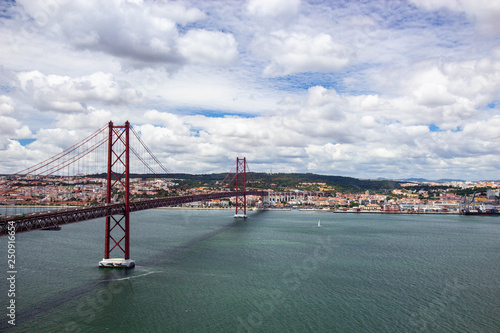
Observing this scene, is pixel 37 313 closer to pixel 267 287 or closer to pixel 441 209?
pixel 267 287

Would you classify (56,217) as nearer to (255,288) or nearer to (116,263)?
(116,263)

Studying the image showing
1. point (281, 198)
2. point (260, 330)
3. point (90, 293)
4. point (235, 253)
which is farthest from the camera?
point (281, 198)

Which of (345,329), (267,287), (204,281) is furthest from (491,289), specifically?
(204,281)

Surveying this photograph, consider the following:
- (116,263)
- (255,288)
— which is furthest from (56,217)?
(255,288)

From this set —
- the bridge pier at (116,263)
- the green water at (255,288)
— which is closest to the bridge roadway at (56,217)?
the bridge pier at (116,263)

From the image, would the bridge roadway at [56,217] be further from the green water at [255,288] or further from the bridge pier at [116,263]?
the green water at [255,288]

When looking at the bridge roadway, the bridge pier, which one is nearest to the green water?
the bridge pier

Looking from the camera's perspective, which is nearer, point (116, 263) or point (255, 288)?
point (255, 288)

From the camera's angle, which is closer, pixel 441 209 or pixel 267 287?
pixel 267 287
